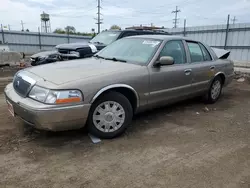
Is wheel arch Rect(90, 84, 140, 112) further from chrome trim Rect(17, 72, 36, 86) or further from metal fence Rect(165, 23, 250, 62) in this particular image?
metal fence Rect(165, 23, 250, 62)

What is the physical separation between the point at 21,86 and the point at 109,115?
1340 mm

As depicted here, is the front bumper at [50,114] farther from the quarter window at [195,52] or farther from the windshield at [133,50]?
the quarter window at [195,52]

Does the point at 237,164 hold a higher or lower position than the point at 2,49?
lower

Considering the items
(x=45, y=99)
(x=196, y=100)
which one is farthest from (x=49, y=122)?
(x=196, y=100)

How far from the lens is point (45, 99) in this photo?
9.46ft

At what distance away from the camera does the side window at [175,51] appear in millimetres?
4195

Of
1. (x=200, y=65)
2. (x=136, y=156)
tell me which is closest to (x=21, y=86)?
(x=136, y=156)

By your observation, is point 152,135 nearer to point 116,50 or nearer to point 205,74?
point 116,50

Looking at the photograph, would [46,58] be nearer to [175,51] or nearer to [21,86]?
[21,86]

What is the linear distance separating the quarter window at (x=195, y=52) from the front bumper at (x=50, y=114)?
8.94ft

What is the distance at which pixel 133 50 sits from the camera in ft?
13.8

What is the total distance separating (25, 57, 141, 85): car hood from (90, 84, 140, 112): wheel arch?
212 millimetres

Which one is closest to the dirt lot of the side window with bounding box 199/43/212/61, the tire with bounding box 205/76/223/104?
the tire with bounding box 205/76/223/104

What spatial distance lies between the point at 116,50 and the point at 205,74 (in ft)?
6.69
